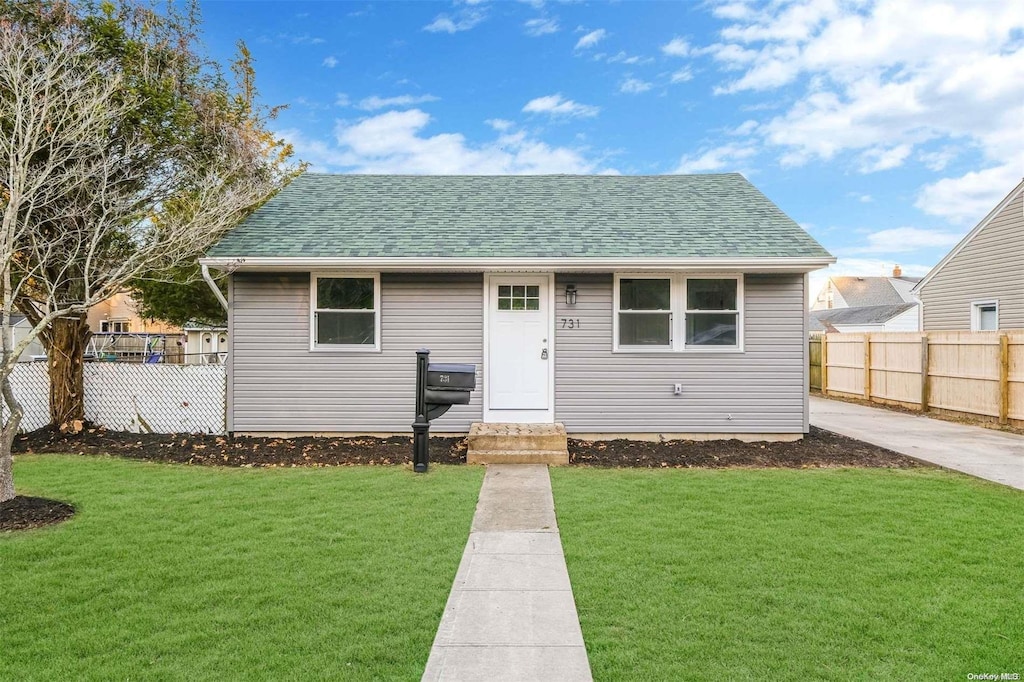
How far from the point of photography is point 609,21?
12.4 meters

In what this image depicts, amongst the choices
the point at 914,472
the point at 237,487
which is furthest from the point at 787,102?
the point at 237,487

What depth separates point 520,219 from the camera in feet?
28.7

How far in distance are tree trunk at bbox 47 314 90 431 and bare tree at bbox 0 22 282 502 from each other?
358 mm

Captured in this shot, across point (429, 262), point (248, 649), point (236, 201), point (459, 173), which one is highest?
point (459, 173)

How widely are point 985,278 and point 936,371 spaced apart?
4723 millimetres

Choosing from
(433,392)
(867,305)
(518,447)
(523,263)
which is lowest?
(518,447)

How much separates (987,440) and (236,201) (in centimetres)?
1169

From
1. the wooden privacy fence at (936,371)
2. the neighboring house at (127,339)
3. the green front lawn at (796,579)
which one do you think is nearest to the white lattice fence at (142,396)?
the neighboring house at (127,339)

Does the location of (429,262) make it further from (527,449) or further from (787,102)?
(787,102)

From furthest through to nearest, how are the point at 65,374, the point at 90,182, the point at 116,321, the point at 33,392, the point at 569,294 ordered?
the point at 116,321
the point at 33,392
the point at 65,374
the point at 569,294
the point at 90,182

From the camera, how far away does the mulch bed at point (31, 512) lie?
4.45 meters

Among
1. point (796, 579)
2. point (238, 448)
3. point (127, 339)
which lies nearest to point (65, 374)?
point (238, 448)

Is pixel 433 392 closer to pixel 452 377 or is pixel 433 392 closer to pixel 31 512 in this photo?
pixel 452 377

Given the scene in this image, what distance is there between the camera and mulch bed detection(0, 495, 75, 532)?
445cm
